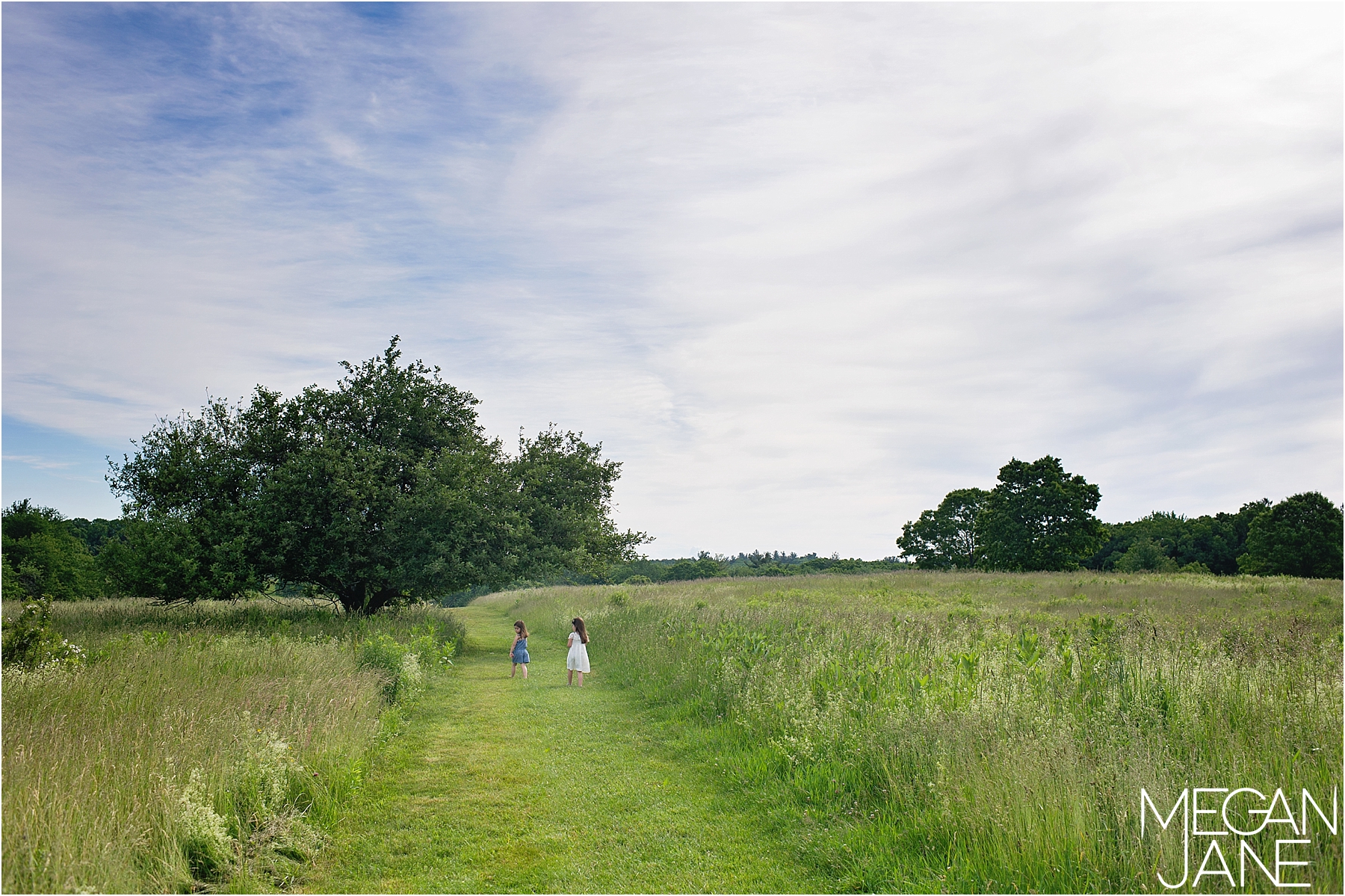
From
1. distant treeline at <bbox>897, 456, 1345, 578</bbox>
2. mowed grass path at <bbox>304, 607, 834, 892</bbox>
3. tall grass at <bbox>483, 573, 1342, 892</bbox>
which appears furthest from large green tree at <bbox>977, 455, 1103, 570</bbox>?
mowed grass path at <bbox>304, 607, 834, 892</bbox>

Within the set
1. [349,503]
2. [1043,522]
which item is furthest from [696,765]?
[1043,522]

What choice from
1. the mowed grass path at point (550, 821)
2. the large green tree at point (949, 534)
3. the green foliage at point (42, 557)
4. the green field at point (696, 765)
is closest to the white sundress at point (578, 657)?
the green field at point (696, 765)

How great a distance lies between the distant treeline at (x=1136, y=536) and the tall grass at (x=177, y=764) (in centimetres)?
5815

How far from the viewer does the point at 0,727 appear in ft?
21.2

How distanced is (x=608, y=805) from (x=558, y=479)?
17591 millimetres

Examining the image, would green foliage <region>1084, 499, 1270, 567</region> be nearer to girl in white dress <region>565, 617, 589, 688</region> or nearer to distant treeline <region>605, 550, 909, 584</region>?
distant treeline <region>605, 550, 909, 584</region>

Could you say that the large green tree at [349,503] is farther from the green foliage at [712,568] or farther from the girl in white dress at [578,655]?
the green foliage at [712,568]

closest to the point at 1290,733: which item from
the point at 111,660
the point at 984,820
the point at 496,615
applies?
the point at 984,820

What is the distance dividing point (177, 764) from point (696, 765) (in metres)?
5.56

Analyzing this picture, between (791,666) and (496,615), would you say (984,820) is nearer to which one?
(791,666)

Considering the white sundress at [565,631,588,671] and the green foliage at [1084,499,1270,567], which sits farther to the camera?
the green foliage at [1084,499,1270,567]

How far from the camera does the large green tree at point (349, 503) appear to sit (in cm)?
1931

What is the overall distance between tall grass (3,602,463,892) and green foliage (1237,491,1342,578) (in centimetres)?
5948

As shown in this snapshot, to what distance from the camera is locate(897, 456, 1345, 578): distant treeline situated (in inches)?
1890
